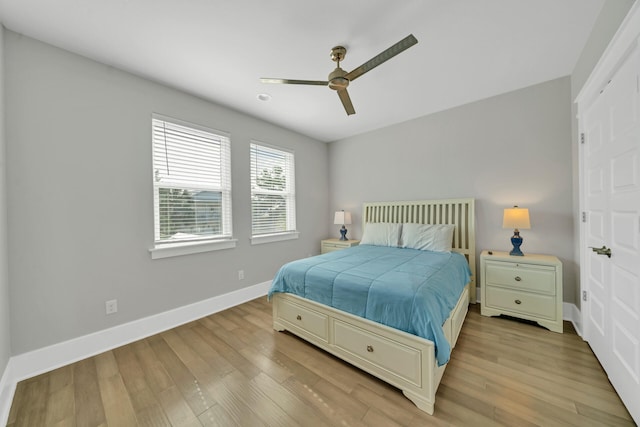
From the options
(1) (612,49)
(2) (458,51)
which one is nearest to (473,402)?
(1) (612,49)

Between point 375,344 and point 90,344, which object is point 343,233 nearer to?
point 375,344

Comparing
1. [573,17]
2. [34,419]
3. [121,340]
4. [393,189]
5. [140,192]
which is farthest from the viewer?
[393,189]

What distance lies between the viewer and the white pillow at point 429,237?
2.86 m

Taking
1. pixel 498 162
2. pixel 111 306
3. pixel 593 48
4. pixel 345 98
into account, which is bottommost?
pixel 111 306

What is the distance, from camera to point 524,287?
240 cm

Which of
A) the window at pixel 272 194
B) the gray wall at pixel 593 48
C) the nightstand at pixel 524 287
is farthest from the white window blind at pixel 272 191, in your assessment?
the gray wall at pixel 593 48

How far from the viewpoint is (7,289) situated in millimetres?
1700

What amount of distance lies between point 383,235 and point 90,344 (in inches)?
129

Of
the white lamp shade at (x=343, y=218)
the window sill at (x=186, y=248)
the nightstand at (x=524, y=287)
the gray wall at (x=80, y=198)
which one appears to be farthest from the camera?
the white lamp shade at (x=343, y=218)

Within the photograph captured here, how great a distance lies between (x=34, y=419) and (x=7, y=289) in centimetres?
94

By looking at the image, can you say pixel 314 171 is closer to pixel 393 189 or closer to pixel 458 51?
pixel 393 189

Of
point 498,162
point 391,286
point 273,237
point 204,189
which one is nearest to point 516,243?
point 498,162

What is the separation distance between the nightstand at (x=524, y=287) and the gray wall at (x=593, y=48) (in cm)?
30

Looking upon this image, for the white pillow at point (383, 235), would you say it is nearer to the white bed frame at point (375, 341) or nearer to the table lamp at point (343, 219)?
the table lamp at point (343, 219)
